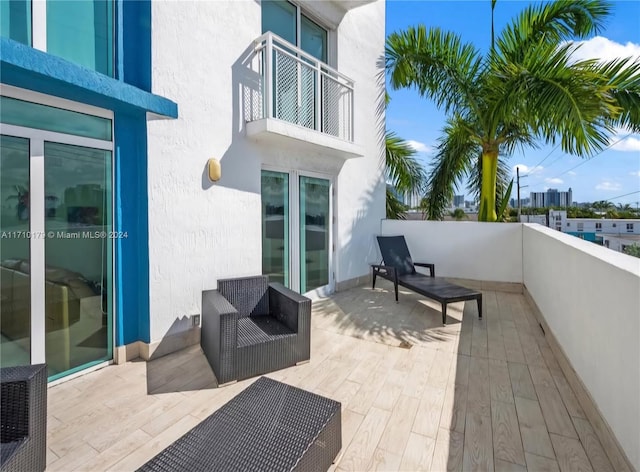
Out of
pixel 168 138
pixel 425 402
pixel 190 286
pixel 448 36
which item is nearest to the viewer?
pixel 425 402

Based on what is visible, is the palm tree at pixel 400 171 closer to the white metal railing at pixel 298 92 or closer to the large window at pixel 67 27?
the white metal railing at pixel 298 92

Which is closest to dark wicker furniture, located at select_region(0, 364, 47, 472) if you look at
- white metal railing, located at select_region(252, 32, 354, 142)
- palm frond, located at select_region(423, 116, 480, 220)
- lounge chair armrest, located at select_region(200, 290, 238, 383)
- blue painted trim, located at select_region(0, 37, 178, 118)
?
lounge chair armrest, located at select_region(200, 290, 238, 383)

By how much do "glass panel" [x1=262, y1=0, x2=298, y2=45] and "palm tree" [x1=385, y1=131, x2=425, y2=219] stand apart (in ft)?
15.2

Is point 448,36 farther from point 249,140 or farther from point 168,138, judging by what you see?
point 168,138

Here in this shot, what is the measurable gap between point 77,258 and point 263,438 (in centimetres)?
294

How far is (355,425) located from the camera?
2797 millimetres

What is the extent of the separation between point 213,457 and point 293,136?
4.63m

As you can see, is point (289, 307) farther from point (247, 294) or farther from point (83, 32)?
point (83, 32)

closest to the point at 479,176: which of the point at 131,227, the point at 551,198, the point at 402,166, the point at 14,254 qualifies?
the point at 402,166

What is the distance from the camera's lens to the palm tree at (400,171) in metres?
10.4

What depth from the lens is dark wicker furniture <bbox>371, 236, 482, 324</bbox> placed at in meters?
5.43

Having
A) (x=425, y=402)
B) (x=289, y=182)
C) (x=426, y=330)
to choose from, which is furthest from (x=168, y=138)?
(x=426, y=330)

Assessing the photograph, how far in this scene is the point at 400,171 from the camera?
34.3 feet

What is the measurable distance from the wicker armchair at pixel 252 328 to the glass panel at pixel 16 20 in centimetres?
323
